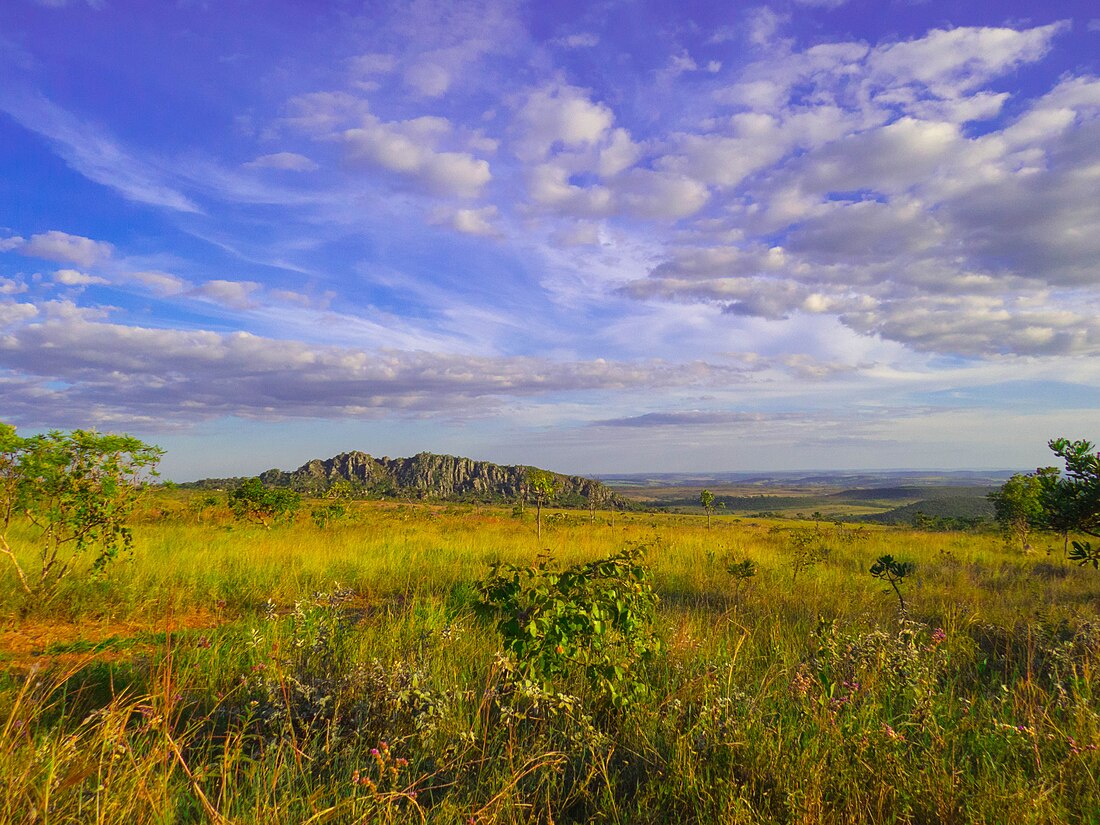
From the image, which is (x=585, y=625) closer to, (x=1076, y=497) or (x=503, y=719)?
(x=503, y=719)

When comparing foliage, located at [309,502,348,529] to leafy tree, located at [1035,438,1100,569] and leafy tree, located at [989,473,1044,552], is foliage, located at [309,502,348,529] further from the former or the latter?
leafy tree, located at [989,473,1044,552]

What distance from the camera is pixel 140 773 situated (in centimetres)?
240

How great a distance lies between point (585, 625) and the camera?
390 centimetres

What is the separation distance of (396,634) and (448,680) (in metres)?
1.24

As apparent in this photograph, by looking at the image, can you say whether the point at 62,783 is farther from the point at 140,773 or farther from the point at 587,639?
the point at 587,639

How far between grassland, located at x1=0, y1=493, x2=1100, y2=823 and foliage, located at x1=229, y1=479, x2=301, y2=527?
1164 cm

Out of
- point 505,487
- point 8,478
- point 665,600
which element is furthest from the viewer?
point 505,487

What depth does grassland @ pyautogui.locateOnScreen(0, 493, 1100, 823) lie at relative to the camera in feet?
8.47

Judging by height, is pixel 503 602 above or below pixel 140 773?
above

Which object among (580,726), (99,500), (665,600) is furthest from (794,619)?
(99,500)

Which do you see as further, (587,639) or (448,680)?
(448,680)

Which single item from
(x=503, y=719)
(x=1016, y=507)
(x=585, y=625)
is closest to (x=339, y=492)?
(x=585, y=625)

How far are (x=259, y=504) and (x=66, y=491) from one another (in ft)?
40.9

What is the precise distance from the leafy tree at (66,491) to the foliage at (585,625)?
253 inches
